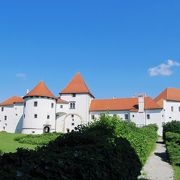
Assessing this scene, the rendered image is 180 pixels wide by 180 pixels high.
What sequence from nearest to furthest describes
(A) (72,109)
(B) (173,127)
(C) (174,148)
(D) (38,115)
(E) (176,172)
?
(E) (176,172) < (C) (174,148) < (B) (173,127) < (D) (38,115) < (A) (72,109)

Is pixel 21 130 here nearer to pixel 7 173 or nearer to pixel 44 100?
pixel 44 100

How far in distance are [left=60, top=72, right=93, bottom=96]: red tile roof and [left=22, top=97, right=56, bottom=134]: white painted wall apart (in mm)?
6683

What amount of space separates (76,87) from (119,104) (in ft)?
34.4

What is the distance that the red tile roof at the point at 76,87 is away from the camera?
74250 millimetres

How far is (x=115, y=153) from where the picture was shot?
842cm

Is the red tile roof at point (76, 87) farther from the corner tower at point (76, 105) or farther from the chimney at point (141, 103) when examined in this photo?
the chimney at point (141, 103)

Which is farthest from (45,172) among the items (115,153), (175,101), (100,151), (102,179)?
(175,101)

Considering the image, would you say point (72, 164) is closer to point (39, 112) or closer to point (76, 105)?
point (39, 112)

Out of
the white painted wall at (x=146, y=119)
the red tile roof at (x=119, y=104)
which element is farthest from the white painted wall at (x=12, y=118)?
the white painted wall at (x=146, y=119)

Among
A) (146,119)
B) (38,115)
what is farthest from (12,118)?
(146,119)

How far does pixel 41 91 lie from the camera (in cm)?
7006

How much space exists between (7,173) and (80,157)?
2.19 m

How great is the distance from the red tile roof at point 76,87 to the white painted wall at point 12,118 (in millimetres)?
10664

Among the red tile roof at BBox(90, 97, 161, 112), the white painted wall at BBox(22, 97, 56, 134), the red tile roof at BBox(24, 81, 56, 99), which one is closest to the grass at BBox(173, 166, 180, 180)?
the white painted wall at BBox(22, 97, 56, 134)
